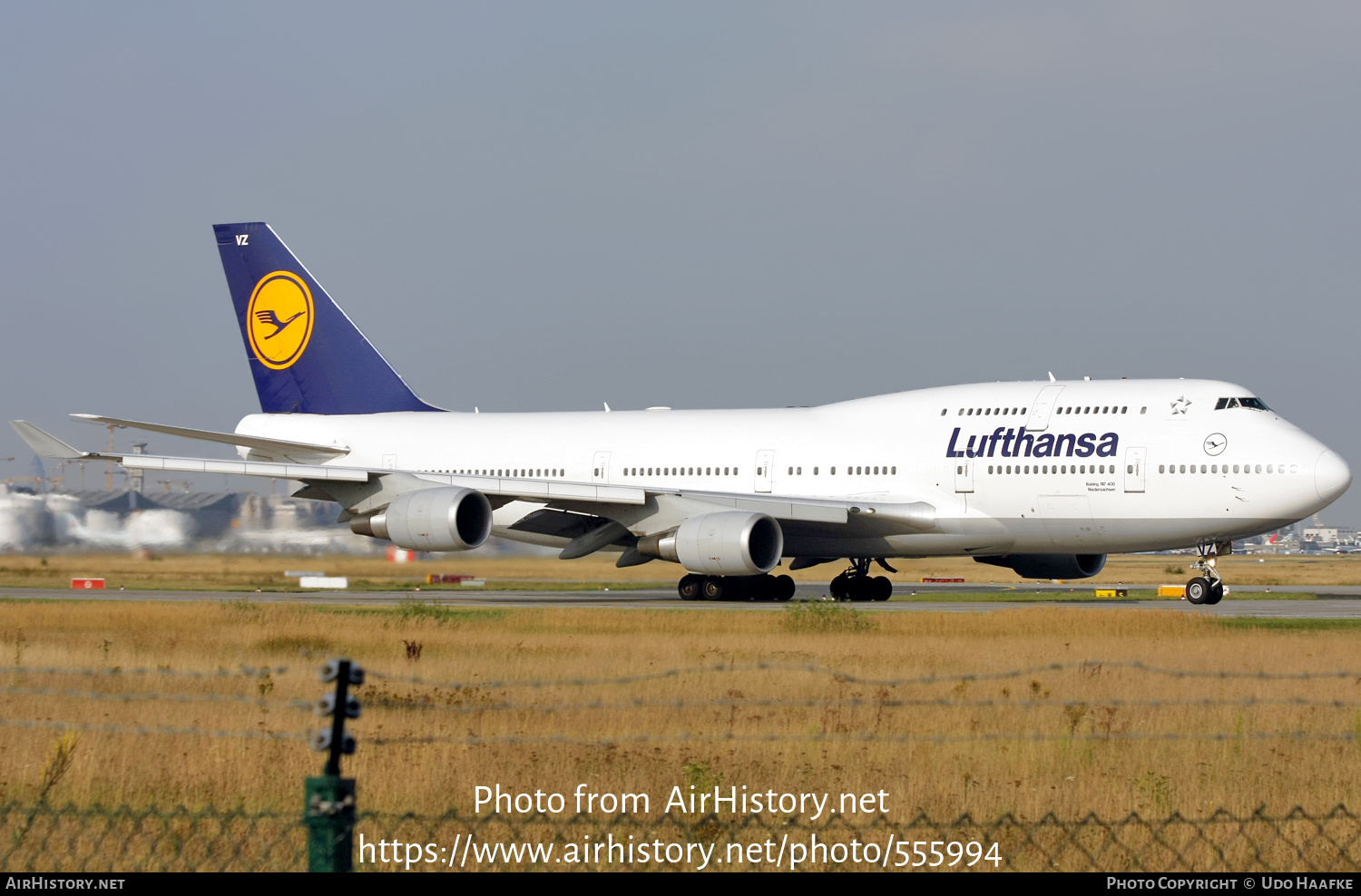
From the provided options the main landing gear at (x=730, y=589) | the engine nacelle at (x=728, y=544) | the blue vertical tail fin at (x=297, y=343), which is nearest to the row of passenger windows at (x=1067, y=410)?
the engine nacelle at (x=728, y=544)

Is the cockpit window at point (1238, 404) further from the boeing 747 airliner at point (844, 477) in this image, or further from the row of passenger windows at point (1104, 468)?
the row of passenger windows at point (1104, 468)

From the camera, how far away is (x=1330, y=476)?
90.3ft

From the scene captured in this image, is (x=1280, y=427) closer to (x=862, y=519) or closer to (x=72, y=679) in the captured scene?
(x=862, y=519)

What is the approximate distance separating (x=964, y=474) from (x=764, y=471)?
14.9 ft

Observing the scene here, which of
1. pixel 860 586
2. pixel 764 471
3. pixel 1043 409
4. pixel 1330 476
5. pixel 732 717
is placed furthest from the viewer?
pixel 860 586

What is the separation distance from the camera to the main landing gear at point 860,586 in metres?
32.6

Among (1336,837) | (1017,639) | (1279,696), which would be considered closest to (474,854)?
(1336,837)

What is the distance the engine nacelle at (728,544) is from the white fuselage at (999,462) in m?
2.04

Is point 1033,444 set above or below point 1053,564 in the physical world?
above

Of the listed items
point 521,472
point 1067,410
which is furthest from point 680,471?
point 1067,410

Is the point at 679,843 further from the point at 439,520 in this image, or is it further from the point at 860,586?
the point at 860,586

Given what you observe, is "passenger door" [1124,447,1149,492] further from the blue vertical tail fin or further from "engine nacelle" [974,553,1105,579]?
the blue vertical tail fin

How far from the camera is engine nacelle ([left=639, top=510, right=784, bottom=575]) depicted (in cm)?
2858

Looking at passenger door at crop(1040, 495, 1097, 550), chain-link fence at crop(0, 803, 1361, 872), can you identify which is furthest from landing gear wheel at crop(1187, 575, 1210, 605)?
chain-link fence at crop(0, 803, 1361, 872)
